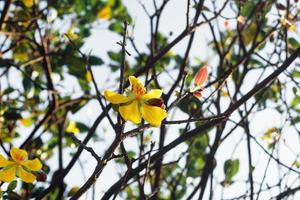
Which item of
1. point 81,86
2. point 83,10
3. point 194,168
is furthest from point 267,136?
point 83,10

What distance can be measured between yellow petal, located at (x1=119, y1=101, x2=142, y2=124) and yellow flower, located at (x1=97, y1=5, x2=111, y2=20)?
2.37m

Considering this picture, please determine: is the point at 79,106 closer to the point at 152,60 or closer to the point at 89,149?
the point at 152,60

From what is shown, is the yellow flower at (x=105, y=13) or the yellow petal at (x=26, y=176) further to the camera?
the yellow flower at (x=105, y=13)

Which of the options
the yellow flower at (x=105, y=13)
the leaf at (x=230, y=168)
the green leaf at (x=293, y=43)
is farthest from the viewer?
the yellow flower at (x=105, y=13)

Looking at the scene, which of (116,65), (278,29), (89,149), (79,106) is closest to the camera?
(89,149)

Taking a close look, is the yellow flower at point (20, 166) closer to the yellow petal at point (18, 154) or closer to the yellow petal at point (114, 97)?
the yellow petal at point (18, 154)

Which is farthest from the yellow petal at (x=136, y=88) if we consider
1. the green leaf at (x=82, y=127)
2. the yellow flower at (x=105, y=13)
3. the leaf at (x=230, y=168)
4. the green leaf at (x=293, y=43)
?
the yellow flower at (x=105, y=13)

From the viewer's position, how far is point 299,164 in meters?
2.39

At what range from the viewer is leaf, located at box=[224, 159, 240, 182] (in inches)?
83.7

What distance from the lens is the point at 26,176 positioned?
1.21 m

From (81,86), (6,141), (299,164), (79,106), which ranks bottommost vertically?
(299,164)

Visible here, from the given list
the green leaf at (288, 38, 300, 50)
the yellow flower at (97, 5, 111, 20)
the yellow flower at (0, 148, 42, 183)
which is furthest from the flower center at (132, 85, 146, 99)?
the yellow flower at (97, 5, 111, 20)

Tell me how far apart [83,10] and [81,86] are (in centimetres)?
71

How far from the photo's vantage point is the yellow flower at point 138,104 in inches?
40.5
